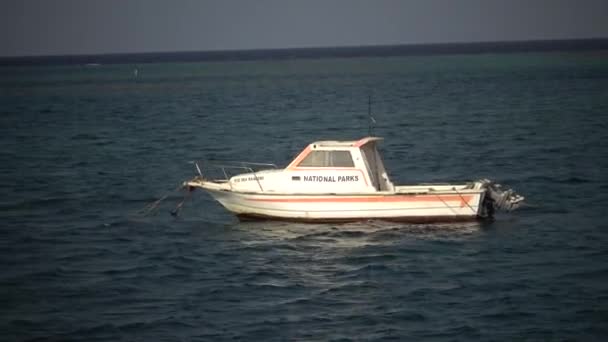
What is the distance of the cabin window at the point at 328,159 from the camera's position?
37.8 m

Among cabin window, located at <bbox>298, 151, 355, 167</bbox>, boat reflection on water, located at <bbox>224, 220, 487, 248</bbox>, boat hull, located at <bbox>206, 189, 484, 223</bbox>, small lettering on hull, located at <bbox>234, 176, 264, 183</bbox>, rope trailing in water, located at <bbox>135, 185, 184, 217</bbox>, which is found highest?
cabin window, located at <bbox>298, 151, 355, 167</bbox>

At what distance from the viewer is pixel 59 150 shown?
2761 inches

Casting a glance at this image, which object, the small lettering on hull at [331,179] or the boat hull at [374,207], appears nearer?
the boat hull at [374,207]

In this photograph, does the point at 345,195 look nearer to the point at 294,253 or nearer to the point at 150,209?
the point at 294,253

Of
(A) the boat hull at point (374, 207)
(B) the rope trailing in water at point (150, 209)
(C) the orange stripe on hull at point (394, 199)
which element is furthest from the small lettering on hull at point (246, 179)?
(B) the rope trailing in water at point (150, 209)

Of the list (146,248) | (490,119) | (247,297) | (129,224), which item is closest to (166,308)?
(247,297)

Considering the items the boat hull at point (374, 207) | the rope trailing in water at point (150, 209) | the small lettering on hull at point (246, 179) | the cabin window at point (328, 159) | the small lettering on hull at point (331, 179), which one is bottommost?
the rope trailing in water at point (150, 209)

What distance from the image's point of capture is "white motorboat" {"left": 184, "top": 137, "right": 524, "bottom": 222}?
37.2 meters

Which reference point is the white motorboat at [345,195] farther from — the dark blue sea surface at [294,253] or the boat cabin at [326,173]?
the dark blue sea surface at [294,253]

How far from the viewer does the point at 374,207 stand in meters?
37.4

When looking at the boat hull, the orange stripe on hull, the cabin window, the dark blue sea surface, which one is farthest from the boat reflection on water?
the cabin window

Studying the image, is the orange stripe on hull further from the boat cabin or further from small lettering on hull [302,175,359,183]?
small lettering on hull [302,175,359,183]

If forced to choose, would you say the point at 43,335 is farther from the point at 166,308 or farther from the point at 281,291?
the point at 281,291

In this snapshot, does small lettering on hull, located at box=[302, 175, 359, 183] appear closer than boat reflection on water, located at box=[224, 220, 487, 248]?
No
